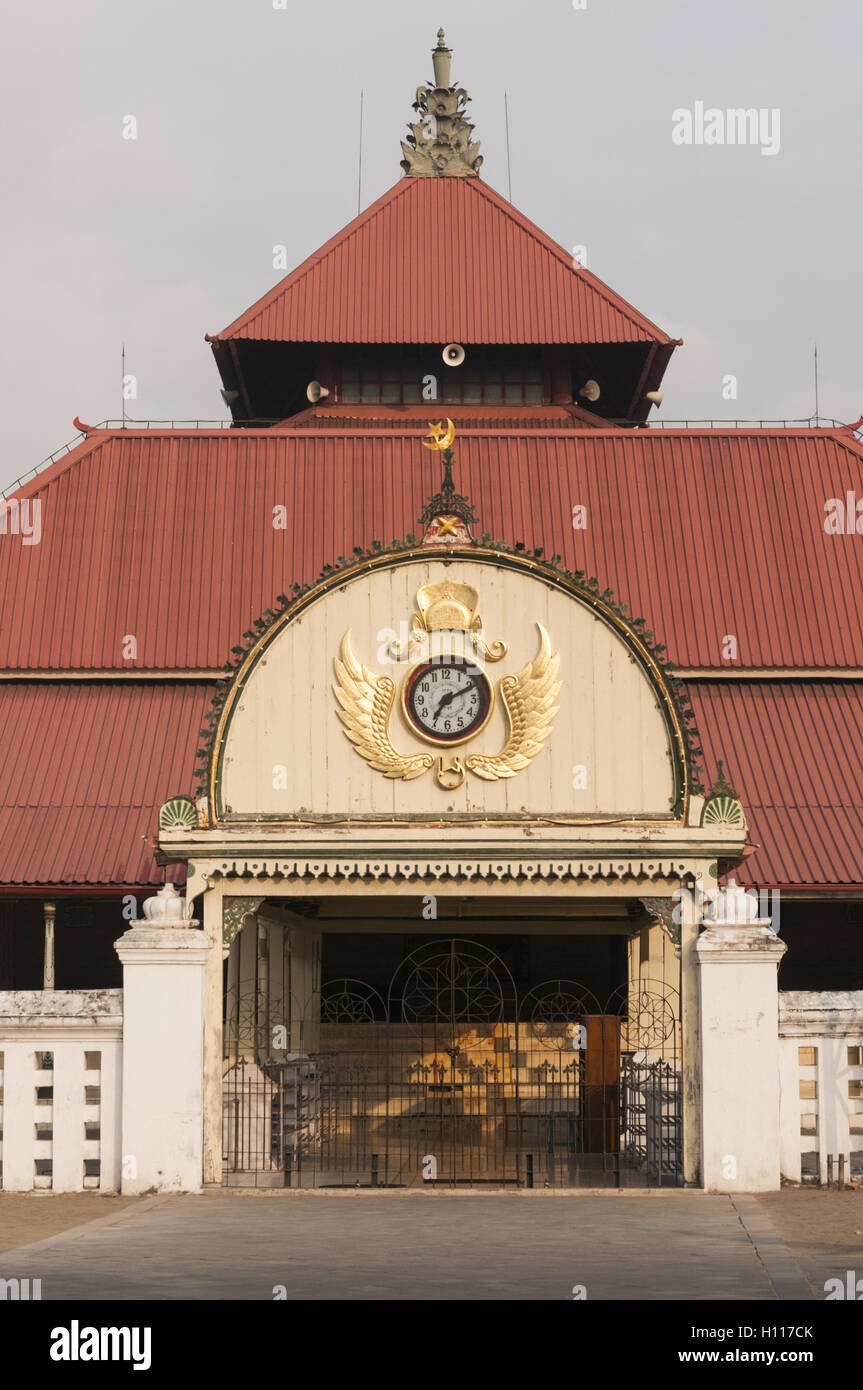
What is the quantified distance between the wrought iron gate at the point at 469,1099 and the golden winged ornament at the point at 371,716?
6.12 feet

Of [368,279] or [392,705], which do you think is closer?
[392,705]

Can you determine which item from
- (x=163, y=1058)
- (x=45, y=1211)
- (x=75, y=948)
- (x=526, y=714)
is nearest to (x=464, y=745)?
(x=526, y=714)

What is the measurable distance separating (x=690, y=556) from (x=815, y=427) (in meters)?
4.33

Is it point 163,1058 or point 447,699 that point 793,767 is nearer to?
point 447,699

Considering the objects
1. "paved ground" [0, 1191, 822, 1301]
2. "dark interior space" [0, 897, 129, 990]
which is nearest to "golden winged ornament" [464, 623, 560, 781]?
"paved ground" [0, 1191, 822, 1301]

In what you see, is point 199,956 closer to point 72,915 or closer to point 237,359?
point 72,915

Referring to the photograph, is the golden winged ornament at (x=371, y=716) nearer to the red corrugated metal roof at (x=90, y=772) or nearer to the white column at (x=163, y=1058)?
the white column at (x=163, y=1058)

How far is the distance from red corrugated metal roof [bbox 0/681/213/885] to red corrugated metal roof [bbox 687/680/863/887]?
26.2 feet

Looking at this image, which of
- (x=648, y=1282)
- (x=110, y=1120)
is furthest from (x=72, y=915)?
(x=648, y=1282)

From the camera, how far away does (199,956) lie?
18.9 metres

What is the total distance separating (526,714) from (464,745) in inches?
27.6

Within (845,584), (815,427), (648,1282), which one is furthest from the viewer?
(815,427)

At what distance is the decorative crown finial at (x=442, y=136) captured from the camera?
1614 inches

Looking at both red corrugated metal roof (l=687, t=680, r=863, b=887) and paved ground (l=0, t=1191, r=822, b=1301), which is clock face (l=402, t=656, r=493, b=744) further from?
red corrugated metal roof (l=687, t=680, r=863, b=887)
